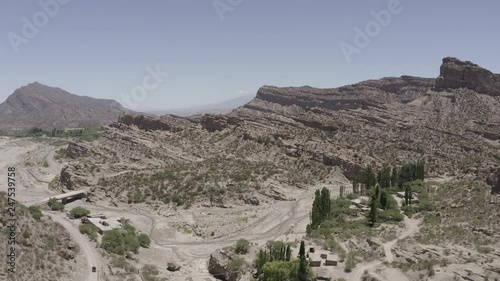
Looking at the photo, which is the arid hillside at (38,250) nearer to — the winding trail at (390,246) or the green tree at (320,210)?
the winding trail at (390,246)

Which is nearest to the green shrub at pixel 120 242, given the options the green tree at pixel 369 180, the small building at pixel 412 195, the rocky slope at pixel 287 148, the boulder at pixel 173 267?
the boulder at pixel 173 267

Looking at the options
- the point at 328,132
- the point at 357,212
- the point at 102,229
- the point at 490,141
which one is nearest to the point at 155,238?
the point at 102,229

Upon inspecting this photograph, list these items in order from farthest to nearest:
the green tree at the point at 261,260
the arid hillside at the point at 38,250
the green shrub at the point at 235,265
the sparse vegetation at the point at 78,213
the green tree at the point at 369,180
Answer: the green tree at the point at 369,180 < the sparse vegetation at the point at 78,213 < the green shrub at the point at 235,265 < the green tree at the point at 261,260 < the arid hillside at the point at 38,250

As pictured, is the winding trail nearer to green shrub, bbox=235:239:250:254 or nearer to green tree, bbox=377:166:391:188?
green shrub, bbox=235:239:250:254

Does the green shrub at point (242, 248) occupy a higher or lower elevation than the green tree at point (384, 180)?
lower

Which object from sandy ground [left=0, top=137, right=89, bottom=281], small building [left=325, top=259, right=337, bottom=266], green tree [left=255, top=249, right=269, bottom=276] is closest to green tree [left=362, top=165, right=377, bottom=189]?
small building [left=325, top=259, right=337, bottom=266]

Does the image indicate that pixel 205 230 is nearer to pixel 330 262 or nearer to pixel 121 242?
pixel 121 242
